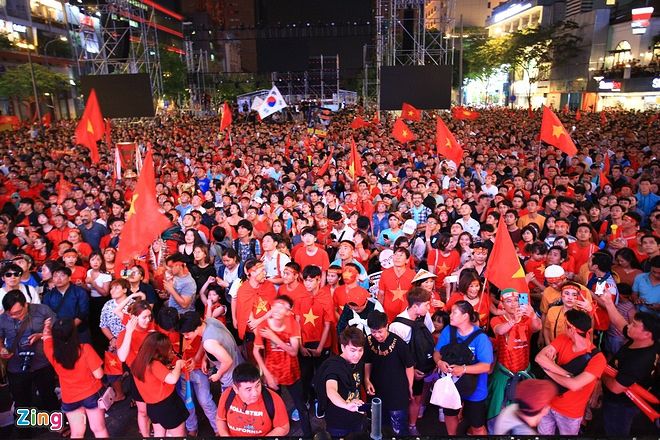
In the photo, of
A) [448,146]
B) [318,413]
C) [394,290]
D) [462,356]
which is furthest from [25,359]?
[448,146]

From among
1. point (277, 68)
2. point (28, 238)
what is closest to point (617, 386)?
point (28, 238)

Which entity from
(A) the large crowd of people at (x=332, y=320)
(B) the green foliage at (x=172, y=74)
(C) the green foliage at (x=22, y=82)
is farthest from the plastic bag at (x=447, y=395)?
(B) the green foliage at (x=172, y=74)

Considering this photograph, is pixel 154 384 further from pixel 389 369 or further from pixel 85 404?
pixel 389 369

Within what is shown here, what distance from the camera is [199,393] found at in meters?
4.14

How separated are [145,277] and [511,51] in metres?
43.2

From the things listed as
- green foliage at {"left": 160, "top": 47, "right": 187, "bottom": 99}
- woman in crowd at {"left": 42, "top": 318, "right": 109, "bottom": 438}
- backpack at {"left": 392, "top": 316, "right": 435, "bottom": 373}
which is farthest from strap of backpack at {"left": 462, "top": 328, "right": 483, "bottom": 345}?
green foliage at {"left": 160, "top": 47, "right": 187, "bottom": 99}

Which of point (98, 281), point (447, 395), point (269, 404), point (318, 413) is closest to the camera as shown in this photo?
point (269, 404)

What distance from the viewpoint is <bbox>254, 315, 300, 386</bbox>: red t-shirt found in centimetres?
393

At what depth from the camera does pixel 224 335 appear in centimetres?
384

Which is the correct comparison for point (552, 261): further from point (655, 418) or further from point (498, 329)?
point (655, 418)

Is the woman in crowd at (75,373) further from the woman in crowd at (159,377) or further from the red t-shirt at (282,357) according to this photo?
the red t-shirt at (282,357)

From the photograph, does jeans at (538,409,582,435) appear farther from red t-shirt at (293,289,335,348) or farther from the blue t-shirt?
red t-shirt at (293,289,335,348)

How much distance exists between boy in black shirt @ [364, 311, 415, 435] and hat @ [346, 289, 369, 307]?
0.60m

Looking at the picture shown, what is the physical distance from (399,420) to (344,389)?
0.82m
